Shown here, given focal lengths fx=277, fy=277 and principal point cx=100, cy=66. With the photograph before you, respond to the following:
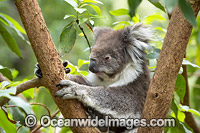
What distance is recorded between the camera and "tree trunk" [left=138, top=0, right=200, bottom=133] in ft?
5.20

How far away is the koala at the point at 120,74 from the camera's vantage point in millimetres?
2252

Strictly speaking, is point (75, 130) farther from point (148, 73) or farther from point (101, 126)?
point (148, 73)

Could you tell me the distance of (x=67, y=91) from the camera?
73.0 inches

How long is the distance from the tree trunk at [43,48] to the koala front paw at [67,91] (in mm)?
30

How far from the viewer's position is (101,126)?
2.32 metres

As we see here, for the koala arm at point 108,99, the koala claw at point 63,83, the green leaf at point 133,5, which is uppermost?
the green leaf at point 133,5

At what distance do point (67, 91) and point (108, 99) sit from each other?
50 centimetres

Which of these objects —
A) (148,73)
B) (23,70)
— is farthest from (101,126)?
(23,70)

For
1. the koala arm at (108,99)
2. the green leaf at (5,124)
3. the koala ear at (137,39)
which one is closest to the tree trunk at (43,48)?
the koala arm at (108,99)

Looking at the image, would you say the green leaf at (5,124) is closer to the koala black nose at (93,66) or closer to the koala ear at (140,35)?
the koala black nose at (93,66)

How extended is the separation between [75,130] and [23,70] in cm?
876

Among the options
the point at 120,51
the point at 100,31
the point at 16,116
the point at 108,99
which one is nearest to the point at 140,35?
the point at 120,51

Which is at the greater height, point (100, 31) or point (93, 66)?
point (100, 31)

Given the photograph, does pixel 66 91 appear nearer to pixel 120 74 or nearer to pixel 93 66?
pixel 93 66
